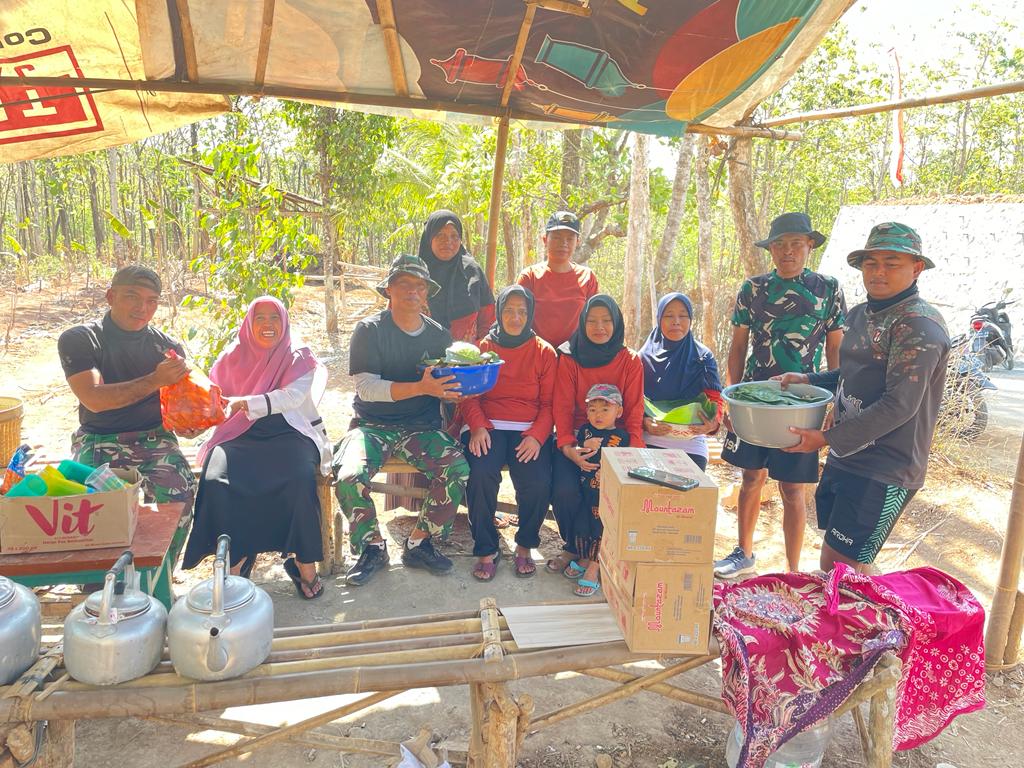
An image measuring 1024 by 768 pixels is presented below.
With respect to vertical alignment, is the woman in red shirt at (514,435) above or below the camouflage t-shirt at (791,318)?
below

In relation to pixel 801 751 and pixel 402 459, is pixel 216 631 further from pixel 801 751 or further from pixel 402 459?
pixel 801 751

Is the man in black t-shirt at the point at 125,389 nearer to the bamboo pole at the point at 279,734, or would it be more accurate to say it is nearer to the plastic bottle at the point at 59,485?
the plastic bottle at the point at 59,485

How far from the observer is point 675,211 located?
751cm

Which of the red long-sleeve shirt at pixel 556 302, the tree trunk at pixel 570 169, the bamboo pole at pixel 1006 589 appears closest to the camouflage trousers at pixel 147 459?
the red long-sleeve shirt at pixel 556 302

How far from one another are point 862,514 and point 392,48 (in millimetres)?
3013

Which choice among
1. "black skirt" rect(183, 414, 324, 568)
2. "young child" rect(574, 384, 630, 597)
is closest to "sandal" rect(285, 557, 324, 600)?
"black skirt" rect(183, 414, 324, 568)

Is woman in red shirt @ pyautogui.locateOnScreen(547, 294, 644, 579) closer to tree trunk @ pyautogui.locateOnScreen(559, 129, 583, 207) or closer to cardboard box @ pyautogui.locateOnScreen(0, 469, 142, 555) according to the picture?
cardboard box @ pyautogui.locateOnScreen(0, 469, 142, 555)

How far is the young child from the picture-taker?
353cm

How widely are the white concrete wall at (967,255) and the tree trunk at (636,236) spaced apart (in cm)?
702

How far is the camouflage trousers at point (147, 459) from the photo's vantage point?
10.3ft

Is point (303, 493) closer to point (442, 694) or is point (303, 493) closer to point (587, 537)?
point (442, 694)

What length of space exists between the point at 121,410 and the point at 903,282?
359 centimetres

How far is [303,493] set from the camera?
3.30 m

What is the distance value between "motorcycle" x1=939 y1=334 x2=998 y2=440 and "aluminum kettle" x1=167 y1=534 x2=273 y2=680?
5657mm
